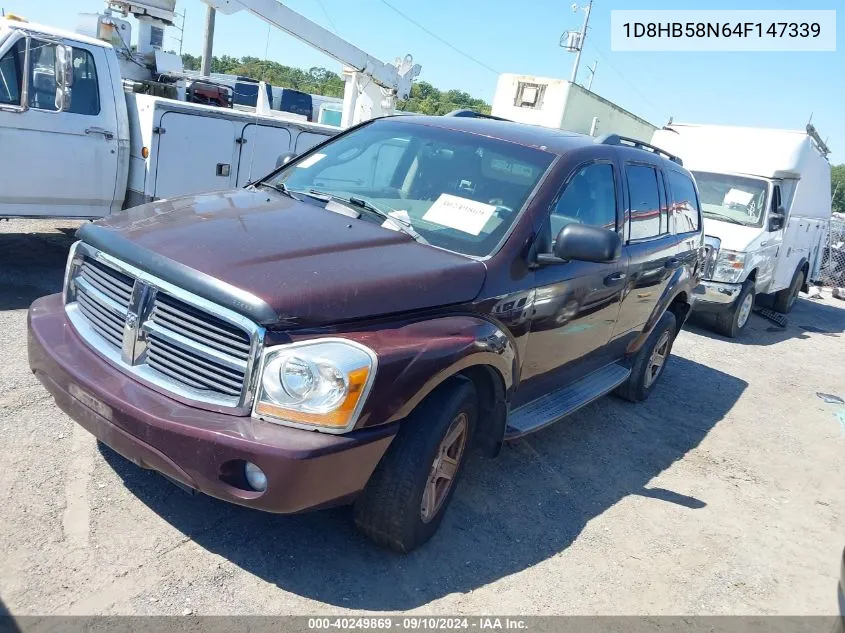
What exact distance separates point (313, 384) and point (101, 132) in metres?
5.21

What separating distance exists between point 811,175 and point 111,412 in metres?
11.8

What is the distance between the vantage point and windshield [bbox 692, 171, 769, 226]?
973 centimetres

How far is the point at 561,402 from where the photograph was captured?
4363 mm

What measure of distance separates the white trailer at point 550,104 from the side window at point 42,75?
877cm

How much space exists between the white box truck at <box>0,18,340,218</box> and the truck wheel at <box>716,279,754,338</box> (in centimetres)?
646

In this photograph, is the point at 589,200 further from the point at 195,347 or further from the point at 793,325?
the point at 793,325

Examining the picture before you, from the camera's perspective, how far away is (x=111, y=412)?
9.10 feet

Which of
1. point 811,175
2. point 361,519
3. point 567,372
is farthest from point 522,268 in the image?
point 811,175

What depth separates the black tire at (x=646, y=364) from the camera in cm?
582

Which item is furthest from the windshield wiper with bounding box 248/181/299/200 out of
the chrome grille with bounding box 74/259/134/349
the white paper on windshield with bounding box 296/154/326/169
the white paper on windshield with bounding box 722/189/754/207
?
the white paper on windshield with bounding box 722/189/754/207

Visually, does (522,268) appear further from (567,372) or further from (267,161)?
(267,161)

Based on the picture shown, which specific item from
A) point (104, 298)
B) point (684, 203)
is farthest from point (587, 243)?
point (684, 203)

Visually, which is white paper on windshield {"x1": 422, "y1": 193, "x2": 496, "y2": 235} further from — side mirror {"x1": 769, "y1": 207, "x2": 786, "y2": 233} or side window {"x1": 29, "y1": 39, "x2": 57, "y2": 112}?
side mirror {"x1": 769, "y1": 207, "x2": 786, "y2": 233}

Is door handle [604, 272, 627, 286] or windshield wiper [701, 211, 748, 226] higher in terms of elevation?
windshield wiper [701, 211, 748, 226]
